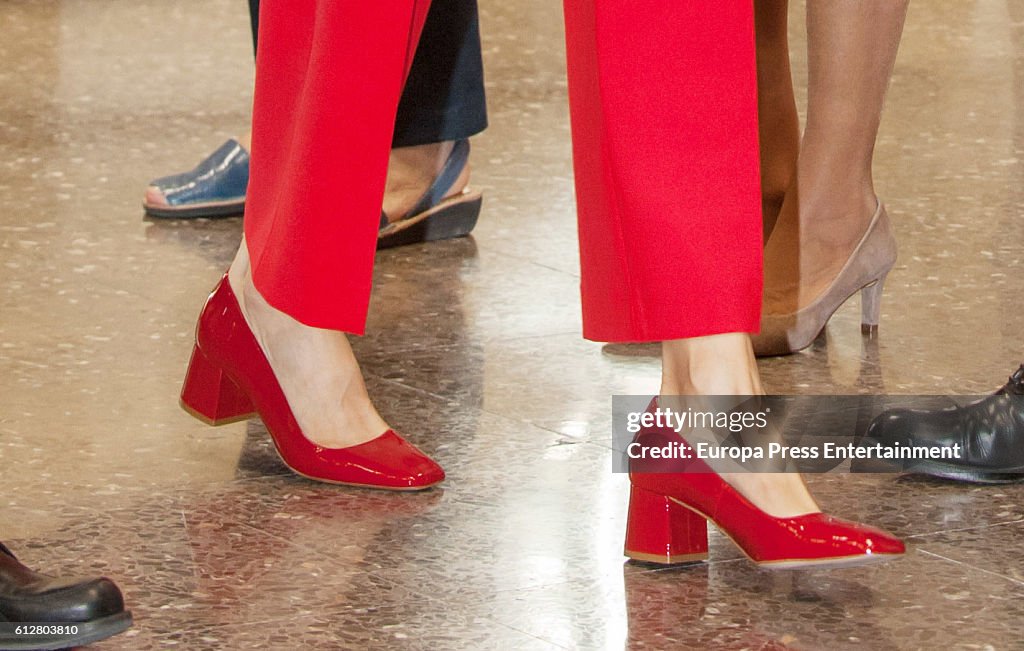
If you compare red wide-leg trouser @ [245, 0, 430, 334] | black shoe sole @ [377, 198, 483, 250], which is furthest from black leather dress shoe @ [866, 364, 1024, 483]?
black shoe sole @ [377, 198, 483, 250]

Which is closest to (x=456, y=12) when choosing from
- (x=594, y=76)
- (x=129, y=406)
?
(x=129, y=406)

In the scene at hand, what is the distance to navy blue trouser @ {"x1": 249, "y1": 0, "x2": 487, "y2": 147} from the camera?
2191mm

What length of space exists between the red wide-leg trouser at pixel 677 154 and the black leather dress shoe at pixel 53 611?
396mm

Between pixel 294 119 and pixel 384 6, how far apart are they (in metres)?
0.14

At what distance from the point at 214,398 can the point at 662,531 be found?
17.7 inches

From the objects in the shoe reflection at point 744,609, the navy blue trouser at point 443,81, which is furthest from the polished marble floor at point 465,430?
the navy blue trouser at point 443,81

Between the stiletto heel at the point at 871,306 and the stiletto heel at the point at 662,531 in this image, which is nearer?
the stiletto heel at the point at 662,531

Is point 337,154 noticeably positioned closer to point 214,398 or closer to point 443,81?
point 214,398

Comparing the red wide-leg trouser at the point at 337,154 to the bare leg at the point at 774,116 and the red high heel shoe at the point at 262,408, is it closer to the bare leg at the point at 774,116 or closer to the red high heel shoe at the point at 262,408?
the red high heel shoe at the point at 262,408

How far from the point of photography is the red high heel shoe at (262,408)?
1385mm

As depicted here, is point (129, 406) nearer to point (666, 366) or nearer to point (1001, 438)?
point (666, 366)

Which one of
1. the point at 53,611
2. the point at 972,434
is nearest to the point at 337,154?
the point at 53,611

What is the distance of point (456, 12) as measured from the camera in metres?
2.20

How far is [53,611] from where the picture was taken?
1053 mm
